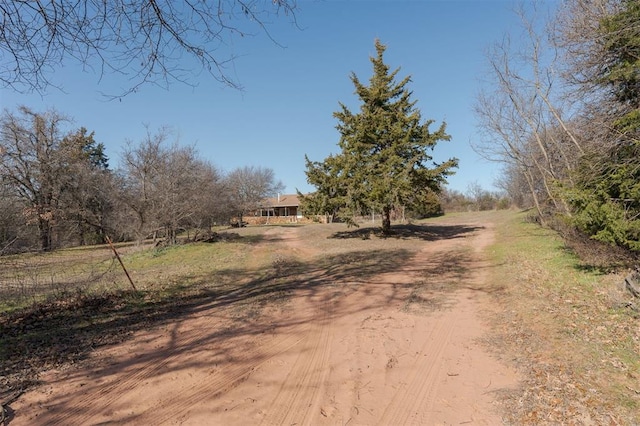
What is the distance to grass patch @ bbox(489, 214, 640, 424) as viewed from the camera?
3643 mm

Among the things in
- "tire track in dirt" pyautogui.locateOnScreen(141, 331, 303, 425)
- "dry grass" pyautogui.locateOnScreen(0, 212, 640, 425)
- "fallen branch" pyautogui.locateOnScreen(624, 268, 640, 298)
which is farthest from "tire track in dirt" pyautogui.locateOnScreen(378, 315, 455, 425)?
"fallen branch" pyautogui.locateOnScreen(624, 268, 640, 298)

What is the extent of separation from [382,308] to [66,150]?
23.6m

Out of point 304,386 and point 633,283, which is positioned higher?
point 633,283

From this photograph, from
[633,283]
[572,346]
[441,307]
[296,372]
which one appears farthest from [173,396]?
[633,283]

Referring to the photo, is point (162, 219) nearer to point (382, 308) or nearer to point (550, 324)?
point (382, 308)

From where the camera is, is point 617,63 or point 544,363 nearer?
point 544,363

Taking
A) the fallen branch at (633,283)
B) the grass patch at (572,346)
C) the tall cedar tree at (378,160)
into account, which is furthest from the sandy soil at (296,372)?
the tall cedar tree at (378,160)

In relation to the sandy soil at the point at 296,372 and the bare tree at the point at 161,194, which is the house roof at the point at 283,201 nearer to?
the bare tree at the point at 161,194

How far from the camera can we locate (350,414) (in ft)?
12.3

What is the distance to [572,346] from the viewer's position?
201 inches

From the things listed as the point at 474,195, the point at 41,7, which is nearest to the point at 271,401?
the point at 41,7

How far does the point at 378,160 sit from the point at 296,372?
16.4 metres

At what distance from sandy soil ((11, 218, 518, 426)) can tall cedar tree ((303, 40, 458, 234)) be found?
11.5m

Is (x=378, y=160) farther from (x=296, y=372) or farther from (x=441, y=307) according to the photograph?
(x=296, y=372)
